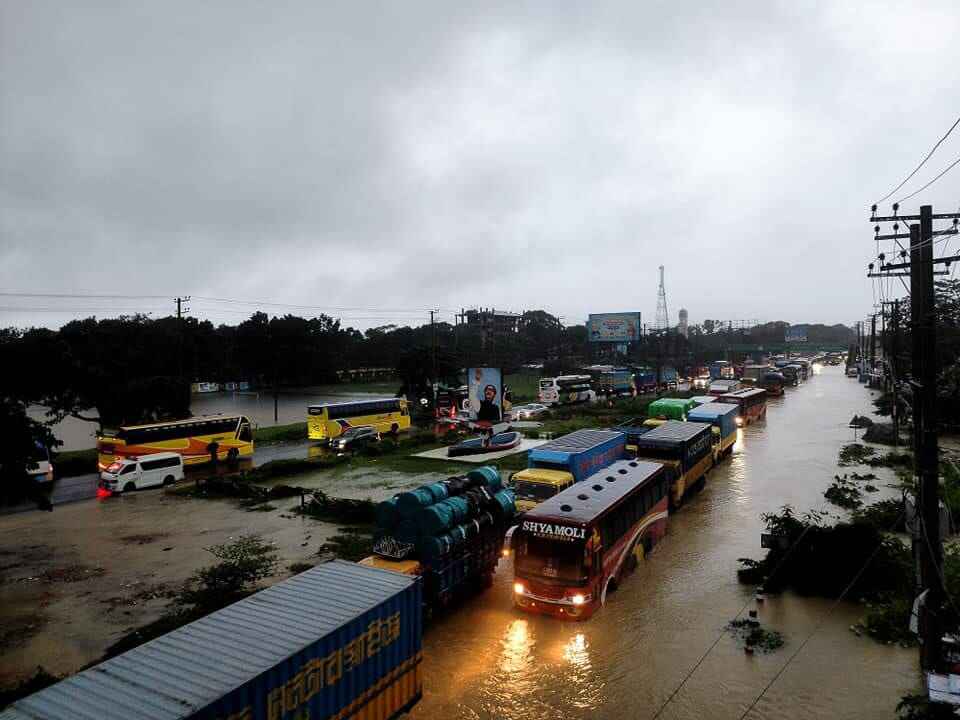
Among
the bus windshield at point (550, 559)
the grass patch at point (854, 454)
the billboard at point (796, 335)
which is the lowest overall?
the grass patch at point (854, 454)

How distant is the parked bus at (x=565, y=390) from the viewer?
67.6 meters

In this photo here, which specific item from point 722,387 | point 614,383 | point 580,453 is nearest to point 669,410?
point 580,453

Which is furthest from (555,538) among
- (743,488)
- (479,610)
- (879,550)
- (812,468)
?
(812,468)

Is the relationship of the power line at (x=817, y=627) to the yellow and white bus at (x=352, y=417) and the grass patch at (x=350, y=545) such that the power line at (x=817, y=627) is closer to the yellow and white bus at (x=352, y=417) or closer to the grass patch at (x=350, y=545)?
the grass patch at (x=350, y=545)

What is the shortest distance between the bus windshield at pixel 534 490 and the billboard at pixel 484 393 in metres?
27.1

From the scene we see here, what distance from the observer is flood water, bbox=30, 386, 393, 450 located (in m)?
61.1

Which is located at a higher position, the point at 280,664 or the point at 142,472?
the point at 280,664

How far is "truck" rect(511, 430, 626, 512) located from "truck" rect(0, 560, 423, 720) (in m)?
10.5

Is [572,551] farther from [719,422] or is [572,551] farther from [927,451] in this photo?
[719,422]

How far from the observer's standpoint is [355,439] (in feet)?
141

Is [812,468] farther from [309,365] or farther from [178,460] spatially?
[309,365]

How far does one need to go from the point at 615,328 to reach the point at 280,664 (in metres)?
82.3

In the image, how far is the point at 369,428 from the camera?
44.9 m

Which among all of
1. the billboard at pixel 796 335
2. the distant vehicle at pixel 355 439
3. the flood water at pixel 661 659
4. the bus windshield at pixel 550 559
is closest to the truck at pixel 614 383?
the distant vehicle at pixel 355 439
